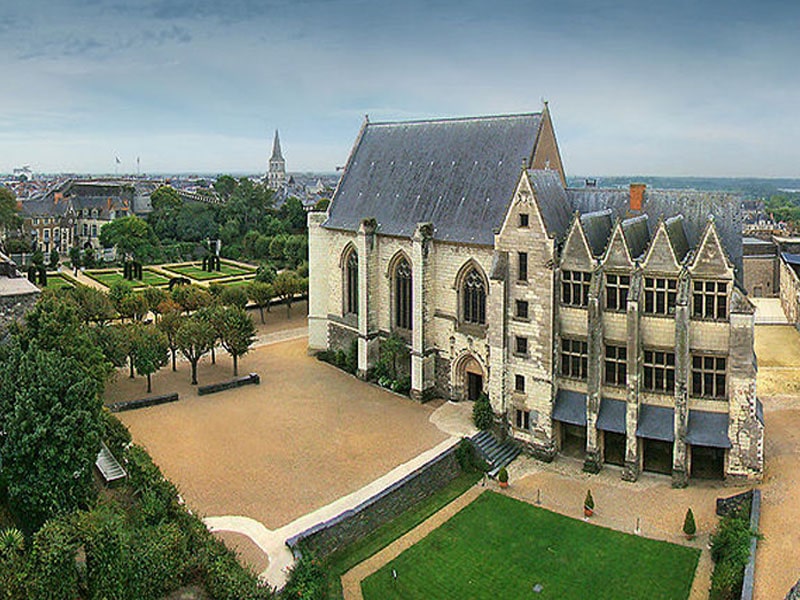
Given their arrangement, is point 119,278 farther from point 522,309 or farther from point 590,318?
point 590,318

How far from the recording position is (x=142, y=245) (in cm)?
9494

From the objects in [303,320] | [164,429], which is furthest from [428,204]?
[303,320]

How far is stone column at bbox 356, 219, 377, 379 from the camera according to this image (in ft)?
145

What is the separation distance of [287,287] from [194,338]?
68.8 ft

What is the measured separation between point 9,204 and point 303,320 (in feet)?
214

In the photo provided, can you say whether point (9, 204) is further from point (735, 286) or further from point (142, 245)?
point (735, 286)

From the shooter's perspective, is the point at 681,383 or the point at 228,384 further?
the point at 228,384

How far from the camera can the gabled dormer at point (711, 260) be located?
29906 mm

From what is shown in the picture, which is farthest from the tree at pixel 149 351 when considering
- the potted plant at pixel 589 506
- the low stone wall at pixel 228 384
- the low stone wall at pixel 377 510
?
the potted plant at pixel 589 506

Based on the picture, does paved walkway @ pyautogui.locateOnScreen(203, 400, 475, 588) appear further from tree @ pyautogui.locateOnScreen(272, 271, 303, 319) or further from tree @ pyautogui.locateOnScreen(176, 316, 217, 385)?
tree @ pyautogui.locateOnScreen(272, 271, 303, 319)

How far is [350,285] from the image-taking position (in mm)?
48500

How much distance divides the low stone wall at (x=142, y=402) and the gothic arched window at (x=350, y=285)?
13189 millimetres

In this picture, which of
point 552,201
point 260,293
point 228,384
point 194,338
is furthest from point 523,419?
point 260,293

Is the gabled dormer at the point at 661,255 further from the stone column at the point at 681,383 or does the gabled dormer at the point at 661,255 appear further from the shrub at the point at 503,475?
the shrub at the point at 503,475
